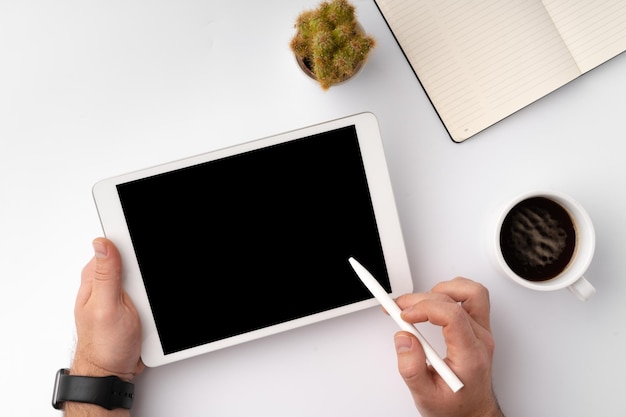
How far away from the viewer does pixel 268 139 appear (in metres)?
0.76

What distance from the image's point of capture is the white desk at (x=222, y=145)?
0.85 m

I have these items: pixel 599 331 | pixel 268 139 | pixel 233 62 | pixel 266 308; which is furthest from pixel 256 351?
pixel 599 331

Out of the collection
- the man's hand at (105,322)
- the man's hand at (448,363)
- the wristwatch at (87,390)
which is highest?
the man's hand at (105,322)

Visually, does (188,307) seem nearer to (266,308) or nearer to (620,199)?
(266,308)

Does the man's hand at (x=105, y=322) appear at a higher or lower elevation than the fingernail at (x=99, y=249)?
lower

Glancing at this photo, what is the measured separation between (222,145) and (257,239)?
Result: 8.0 inches

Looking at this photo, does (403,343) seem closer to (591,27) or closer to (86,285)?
(86,285)

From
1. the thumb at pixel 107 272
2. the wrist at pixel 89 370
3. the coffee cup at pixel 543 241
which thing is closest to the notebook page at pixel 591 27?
the coffee cup at pixel 543 241

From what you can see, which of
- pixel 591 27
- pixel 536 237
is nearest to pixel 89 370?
pixel 536 237

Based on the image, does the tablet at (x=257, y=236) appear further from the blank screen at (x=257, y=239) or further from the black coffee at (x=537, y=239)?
the black coffee at (x=537, y=239)

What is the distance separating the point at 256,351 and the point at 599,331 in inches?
25.5

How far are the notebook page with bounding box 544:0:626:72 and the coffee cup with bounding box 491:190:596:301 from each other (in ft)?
0.92

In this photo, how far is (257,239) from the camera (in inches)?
30.4

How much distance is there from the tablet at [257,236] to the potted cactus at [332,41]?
0.09 meters
